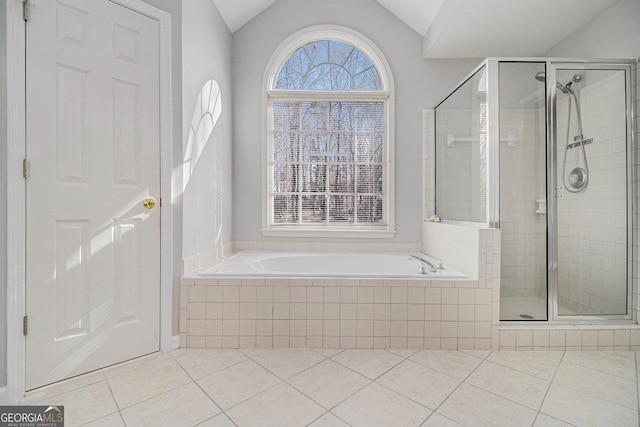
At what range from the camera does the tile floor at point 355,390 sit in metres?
1.21

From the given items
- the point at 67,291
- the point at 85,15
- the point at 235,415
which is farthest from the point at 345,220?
the point at 85,15

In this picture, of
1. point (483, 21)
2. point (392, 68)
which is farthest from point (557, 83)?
point (392, 68)

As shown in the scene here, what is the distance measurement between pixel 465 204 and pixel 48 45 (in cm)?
263

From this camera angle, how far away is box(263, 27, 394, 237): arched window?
2.75 metres

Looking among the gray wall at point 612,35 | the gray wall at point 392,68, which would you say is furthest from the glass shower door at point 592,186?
the gray wall at point 392,68

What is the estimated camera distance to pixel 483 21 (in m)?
2.10

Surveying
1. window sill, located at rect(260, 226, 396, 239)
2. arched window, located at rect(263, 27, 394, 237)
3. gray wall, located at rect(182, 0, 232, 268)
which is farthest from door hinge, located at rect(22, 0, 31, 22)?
window sill, located at rect(260, 226, 396, 239)

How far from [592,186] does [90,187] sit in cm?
307

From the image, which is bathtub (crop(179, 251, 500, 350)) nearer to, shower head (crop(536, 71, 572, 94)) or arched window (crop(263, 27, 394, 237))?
arched window (crop(263, 27, 394, 237))

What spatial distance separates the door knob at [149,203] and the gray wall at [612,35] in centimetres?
321

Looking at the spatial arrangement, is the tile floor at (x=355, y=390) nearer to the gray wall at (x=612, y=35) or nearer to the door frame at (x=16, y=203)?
the door frame at (x=16, y=203)

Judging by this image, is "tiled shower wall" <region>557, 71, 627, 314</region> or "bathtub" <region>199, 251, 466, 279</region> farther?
"bathtub" <region>199, 251, 466, 279</region>

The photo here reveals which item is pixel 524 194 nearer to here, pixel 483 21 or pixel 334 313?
pixel 483 21

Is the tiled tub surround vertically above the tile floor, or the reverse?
the tiled tub surround
